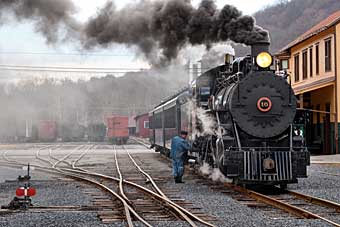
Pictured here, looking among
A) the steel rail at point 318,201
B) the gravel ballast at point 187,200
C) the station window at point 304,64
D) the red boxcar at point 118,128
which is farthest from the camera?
the red boxcar at point 118,128

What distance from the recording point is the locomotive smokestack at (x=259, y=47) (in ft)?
42.8

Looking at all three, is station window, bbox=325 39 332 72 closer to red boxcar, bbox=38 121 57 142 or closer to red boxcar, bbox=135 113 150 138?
red boxcar, bbox=135 113 150 138

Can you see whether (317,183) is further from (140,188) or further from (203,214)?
(203,214)

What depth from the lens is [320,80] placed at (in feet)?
103

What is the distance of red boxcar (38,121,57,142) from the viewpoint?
67.3 meters

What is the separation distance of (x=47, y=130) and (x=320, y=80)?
140ft

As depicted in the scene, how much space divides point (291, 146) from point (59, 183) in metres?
6.51

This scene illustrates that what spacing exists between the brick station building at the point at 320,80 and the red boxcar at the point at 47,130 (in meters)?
37.5

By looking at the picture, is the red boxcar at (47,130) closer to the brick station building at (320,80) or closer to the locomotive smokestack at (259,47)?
the brick station building at (320,80)

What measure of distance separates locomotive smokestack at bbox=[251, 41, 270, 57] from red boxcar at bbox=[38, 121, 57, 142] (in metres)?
56.3

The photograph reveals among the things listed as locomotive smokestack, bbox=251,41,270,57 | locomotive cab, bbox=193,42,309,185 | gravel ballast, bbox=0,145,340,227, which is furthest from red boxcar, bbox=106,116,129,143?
locomotive smokestack, bbox=251,41,270,57

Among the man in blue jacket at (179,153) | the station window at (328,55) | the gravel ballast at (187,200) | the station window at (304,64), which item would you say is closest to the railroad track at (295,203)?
the gravel ballast at (187,200)

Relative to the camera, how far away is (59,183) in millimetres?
16062

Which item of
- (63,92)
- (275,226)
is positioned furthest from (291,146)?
(63,92)
